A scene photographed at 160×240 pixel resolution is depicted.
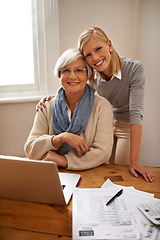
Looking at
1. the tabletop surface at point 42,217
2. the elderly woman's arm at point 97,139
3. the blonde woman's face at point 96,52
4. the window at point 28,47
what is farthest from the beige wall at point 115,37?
the tabletop surface at point 42,217

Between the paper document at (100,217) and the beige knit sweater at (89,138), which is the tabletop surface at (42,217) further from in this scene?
the beige knit sweater at (89,138)

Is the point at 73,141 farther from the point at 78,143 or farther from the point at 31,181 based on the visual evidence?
the point at 31,181

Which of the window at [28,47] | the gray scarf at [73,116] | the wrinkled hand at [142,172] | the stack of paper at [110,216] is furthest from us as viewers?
the window at [28,47]

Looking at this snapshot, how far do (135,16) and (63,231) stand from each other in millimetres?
2244

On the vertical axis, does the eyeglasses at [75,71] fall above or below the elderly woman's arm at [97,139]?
above

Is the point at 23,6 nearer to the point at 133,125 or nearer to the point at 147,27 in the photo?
the point at 147,27

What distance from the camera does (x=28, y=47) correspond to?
2396 mm

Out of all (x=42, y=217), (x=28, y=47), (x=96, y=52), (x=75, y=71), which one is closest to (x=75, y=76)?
(x=75, y=71)

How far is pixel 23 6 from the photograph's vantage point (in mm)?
2289

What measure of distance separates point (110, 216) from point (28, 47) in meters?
1.96

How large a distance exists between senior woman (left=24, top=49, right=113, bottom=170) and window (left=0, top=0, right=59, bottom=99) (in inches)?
34.2

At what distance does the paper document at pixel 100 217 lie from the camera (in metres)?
0.78

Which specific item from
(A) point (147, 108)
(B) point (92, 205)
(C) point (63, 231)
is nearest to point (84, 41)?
(B) point (92, 205)

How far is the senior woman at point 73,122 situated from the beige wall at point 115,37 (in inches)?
34.7
